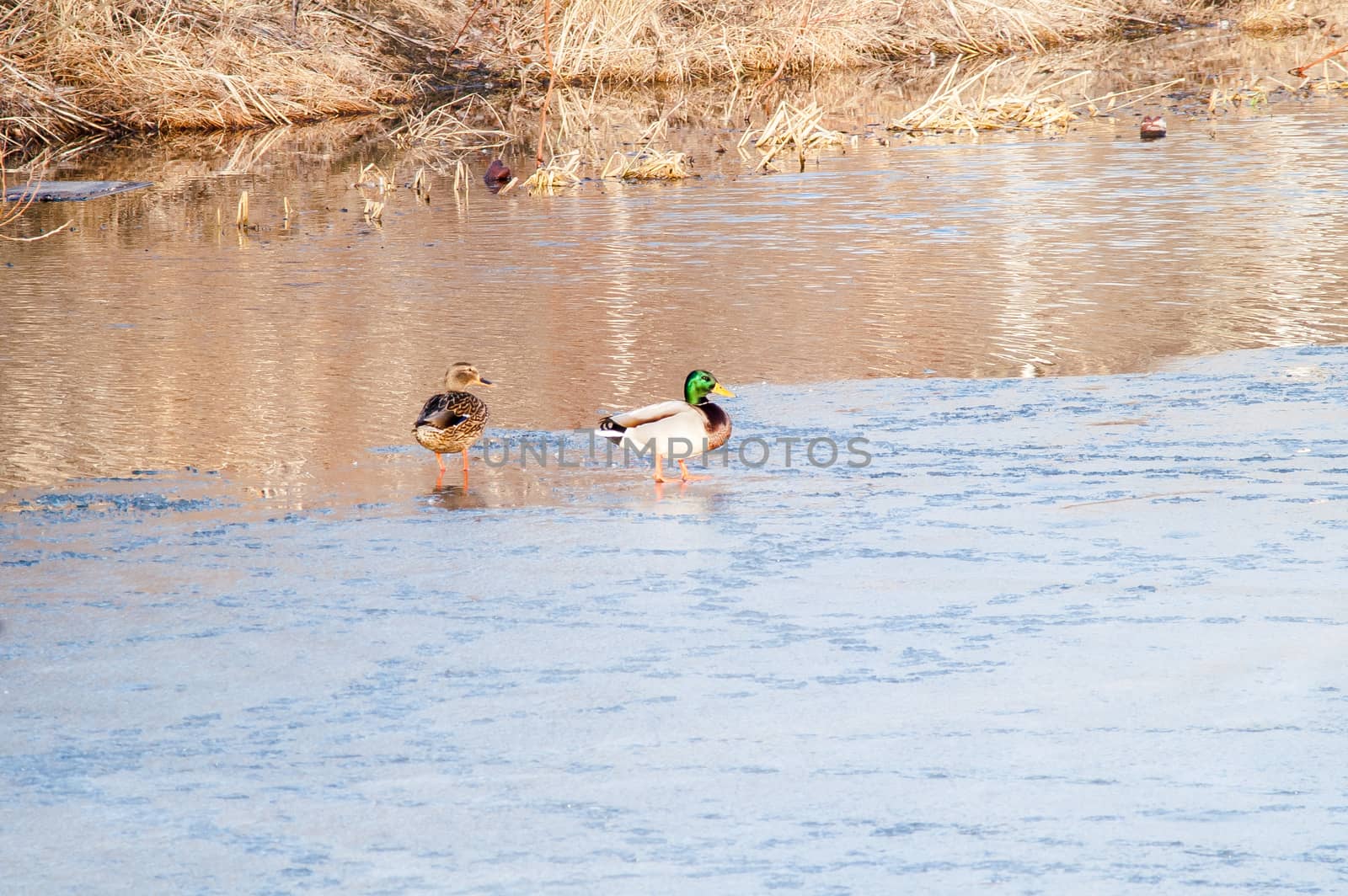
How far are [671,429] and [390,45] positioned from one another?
70.0 ft

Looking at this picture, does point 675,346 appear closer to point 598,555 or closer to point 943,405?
point 943,405

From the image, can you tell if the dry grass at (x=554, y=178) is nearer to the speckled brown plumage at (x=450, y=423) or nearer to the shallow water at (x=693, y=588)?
the shallow water at (x=693, y=588)

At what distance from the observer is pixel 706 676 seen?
4.14 m

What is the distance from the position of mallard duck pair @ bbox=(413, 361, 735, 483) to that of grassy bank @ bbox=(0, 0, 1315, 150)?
527 inches

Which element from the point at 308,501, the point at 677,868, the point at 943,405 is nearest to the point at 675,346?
the point at 943,405

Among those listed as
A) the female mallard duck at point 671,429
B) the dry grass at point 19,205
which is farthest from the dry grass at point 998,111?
the female mallard duck at point 671,429

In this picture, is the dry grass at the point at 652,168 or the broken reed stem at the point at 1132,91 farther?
the broken reed stem at the point at 1132,91

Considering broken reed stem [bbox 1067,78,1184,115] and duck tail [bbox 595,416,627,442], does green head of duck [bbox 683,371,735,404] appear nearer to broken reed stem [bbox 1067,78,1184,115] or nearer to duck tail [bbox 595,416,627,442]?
duck tail [bbox 595,416,627,442]

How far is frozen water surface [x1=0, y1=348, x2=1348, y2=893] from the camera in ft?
10.7

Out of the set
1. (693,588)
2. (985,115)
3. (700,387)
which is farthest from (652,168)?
(693,588)

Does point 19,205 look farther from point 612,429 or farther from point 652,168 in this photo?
point 612,429

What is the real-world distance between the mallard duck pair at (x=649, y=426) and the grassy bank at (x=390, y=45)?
13387 millimetres

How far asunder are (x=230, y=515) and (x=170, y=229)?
8185 mm

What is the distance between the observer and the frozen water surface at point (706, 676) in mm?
3266
